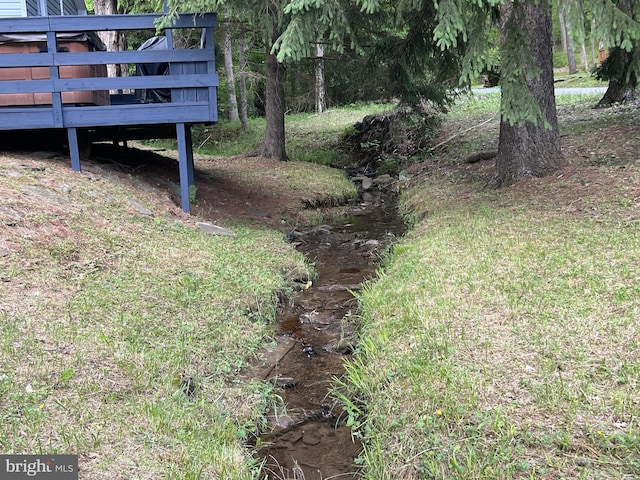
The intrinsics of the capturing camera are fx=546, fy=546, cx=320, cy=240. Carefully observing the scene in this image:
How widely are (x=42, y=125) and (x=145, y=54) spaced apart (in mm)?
1828

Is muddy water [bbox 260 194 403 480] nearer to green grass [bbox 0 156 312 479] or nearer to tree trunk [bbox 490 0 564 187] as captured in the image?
green grass [bbox 0 156 312 479]

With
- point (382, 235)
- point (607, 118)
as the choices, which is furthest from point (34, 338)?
point (607, 118)

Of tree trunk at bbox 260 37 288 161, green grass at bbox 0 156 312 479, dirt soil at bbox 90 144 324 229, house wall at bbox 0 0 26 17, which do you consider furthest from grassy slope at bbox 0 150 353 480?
tree trunk at bbox 260 37 288 161

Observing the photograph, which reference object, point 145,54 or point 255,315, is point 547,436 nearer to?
point 255,315

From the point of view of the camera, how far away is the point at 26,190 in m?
6.58

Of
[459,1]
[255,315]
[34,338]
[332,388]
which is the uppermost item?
[459,1]

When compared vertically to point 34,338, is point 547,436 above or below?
below

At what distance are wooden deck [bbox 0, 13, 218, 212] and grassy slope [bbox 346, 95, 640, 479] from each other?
392cm

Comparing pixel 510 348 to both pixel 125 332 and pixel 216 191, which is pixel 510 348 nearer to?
pixel 125 332

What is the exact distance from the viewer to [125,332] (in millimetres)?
4562

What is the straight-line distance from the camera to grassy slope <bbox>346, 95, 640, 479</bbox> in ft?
10.3

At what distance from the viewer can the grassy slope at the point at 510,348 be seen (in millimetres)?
3150

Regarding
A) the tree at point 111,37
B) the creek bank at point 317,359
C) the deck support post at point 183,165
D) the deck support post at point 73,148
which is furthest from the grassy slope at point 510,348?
the tree at point 111,37

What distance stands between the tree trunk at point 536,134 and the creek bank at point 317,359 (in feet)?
7.11
